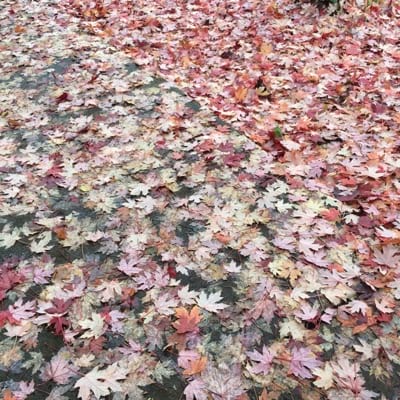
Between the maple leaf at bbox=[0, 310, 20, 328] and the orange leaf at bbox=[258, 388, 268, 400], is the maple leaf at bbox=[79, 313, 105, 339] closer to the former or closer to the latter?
the maple leaf at bbox=[0, 310, 20, 328]

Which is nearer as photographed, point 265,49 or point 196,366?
point 196,366

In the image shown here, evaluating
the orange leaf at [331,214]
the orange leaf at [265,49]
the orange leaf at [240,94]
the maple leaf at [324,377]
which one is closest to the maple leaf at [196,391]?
the maple leaf at [324,377]

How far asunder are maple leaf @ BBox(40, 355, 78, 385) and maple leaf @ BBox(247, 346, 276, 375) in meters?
1.10

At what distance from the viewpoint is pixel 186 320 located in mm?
2795

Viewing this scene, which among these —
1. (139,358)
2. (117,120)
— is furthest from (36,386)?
(117,120)

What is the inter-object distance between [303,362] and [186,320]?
2.59 ft

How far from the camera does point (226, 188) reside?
392 cm

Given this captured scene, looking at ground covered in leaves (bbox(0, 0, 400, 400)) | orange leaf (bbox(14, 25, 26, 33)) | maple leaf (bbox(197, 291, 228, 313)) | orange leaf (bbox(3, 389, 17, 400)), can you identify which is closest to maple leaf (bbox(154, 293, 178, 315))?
ground covered in leaves (bbox(0, 0, 400, 400))

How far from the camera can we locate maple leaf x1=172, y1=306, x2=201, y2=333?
2.76 meters

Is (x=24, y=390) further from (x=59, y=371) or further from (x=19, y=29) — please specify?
(x=19, y=29)

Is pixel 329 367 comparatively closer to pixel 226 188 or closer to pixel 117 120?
pixel 226 188

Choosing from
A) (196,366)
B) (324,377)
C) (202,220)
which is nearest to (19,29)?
(202,220)

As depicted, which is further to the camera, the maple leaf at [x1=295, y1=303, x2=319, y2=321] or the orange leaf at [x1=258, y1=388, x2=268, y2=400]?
the maple leaf at [x1=295, y1=303, x2=319, y2=321]

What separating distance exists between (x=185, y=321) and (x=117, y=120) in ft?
9.61
